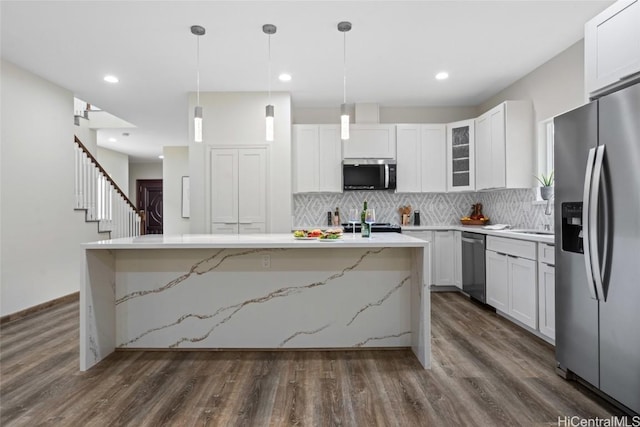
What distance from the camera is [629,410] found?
80.7 inches

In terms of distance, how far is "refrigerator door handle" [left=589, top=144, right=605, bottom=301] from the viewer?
83.3 inches

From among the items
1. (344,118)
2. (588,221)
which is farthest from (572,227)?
(344,118)

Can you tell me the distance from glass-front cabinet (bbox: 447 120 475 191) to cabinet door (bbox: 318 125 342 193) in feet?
5.24

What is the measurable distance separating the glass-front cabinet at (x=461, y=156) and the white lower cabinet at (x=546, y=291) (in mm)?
2062

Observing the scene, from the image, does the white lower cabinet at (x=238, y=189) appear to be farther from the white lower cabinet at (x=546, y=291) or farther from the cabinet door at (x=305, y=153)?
the white lower cabinet at (x=546, y=291)

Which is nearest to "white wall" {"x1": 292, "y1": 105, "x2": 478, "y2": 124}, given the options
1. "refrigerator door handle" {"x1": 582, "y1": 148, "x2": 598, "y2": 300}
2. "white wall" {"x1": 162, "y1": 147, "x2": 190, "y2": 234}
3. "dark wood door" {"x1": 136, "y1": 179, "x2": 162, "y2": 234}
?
"refrigerator door handle" {"x1": 582, "y1": 148, "x2": 598, "y2": 300}

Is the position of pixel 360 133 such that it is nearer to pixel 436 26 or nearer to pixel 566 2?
pixel 436 26

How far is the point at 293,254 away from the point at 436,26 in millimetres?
2352

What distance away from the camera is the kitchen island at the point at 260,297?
3.04m

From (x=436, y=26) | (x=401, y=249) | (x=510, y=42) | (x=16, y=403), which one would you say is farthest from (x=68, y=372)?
(x=510, y=42)

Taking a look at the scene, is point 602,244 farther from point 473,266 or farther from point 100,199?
point 100,199

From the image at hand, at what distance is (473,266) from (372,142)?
2177mm

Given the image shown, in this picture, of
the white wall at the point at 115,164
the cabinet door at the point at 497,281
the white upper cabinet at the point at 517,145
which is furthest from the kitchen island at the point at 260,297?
the white wall at the point at 115,164

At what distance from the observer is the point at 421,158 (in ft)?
17.9
